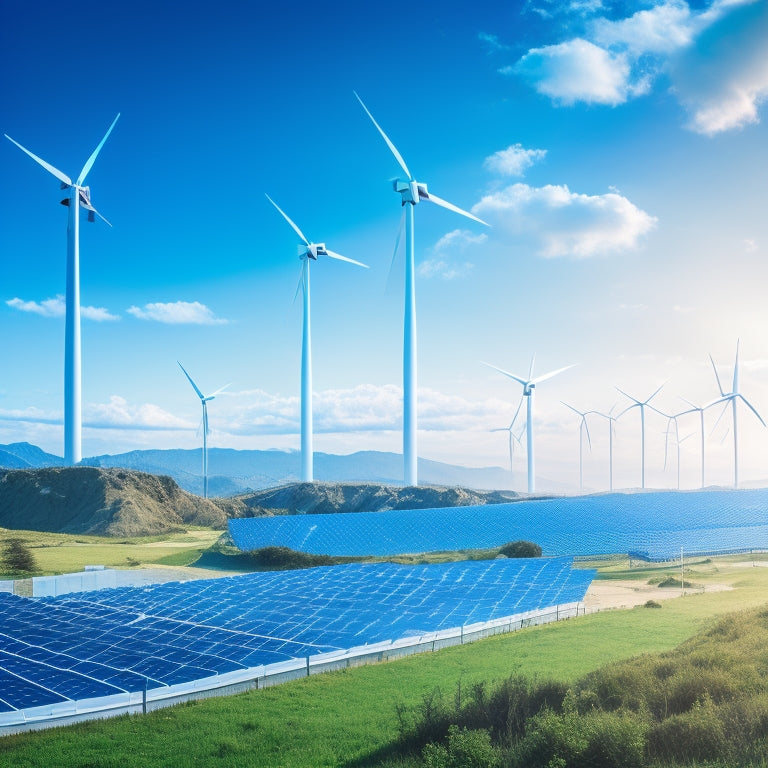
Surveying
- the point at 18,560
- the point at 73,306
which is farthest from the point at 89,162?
the point at 18,560

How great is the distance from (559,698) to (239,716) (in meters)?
9.31

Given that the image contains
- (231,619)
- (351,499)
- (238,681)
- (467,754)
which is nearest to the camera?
(467,754)

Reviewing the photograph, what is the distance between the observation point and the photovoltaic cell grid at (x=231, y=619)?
993 inches

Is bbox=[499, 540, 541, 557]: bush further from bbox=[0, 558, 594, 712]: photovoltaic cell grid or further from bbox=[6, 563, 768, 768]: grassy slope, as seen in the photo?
bbox=[6, 563, 768, 768]: grassy slope

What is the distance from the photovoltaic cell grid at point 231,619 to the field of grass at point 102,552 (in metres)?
23.3

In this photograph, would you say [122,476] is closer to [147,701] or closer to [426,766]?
[147,701]

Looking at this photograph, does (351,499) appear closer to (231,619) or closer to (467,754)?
(231,619)

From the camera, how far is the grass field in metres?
18.3

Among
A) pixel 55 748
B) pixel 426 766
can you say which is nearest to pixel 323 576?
pixel 55 748

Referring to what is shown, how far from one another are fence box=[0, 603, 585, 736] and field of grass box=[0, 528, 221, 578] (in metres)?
38.5

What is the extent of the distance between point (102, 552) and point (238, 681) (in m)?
54.3

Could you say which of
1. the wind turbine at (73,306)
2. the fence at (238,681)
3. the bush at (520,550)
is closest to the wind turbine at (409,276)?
the bush at (520,550)

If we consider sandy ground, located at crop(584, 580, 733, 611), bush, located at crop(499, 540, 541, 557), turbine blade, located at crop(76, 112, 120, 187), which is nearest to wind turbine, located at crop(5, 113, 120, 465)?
turbine blade, located at crop(76, 112, 120, 187)

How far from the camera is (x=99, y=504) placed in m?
117
